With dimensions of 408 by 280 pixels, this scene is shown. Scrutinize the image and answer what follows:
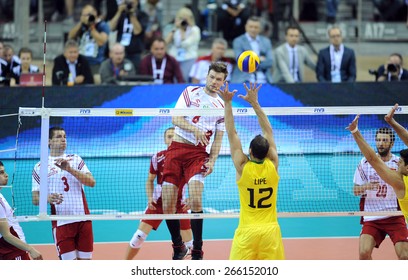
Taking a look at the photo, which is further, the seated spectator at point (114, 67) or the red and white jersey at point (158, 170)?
the seated spectator at point (114, 67)

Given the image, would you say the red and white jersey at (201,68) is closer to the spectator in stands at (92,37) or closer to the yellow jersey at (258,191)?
the spectator in stands at (92,37)

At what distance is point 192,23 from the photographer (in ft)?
69.3

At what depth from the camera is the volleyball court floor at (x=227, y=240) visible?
13.8m

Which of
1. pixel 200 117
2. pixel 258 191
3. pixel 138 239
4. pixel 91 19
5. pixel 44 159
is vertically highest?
pixel 91 19

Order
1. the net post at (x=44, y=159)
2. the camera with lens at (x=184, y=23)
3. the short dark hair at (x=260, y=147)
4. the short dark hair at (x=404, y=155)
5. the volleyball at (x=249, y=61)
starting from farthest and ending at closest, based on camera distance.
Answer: the camera with lens at (x=184, y=23) < the volleyball at (x=249, y=61) < the net post at (x=44, y=159) < the short dark hair at (x=260, y=147) < the short dark hair at (x=404, y=155)

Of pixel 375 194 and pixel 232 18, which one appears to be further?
pixel 232 18

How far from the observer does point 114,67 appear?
1945cm

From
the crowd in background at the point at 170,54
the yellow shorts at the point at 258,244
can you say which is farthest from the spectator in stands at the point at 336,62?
the yellow shorts at the point at 258,244

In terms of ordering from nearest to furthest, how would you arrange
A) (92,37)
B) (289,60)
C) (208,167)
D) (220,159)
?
(208,167) → (220,159) → (289,60) → (92,37)

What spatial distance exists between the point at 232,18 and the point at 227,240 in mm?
9426

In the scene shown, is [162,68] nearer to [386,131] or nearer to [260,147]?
[386,131]

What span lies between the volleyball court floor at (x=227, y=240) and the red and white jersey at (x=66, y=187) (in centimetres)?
169

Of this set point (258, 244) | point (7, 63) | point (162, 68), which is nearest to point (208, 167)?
point (258, 244)

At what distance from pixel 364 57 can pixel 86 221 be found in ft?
48.0
